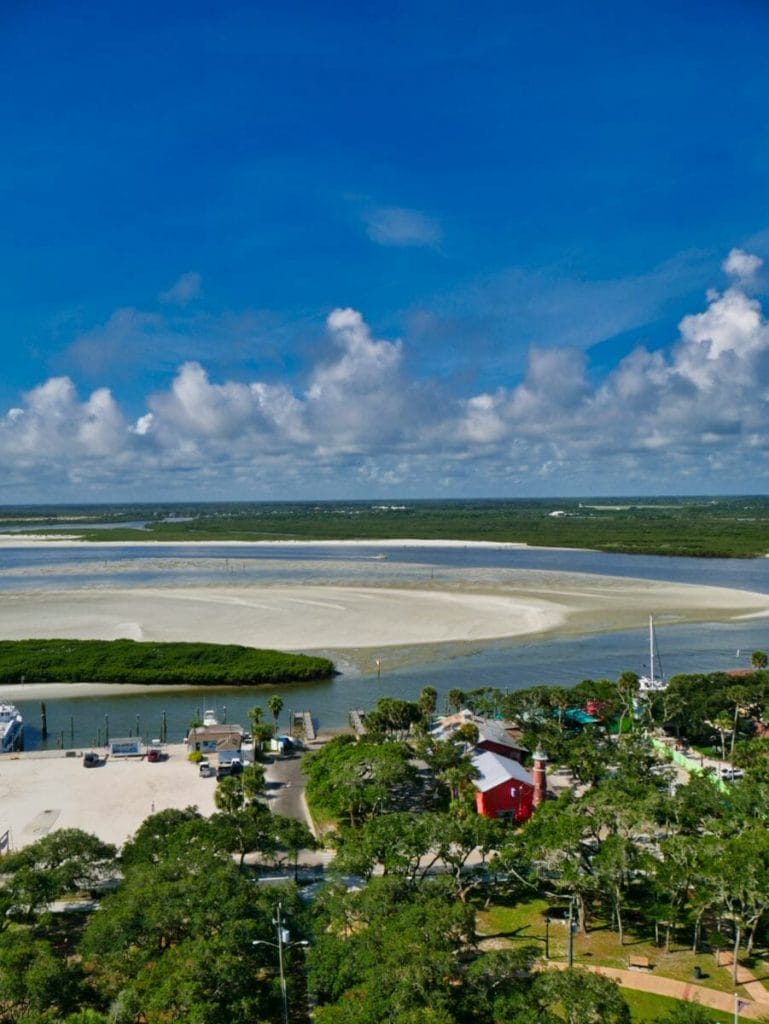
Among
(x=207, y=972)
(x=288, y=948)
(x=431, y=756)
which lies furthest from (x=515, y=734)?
(x=207, y=972)

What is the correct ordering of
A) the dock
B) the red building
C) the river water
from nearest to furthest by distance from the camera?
the red building < the dock < the river water

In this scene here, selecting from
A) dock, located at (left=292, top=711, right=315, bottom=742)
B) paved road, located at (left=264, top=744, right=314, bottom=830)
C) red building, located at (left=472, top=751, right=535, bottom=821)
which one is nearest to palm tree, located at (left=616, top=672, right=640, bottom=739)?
red building, located at (left=472, top=751, right=535, bottom=821)

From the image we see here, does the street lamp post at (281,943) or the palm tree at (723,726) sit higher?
the street lamp post at (281,943)

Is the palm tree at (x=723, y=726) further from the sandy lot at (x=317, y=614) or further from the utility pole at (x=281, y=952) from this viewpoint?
the utility pole at (x=281, y=952)

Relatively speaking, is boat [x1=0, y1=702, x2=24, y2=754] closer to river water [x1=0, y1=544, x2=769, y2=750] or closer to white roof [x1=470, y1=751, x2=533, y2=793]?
river water [x1=0, y1=544, x2=769, y2=750]

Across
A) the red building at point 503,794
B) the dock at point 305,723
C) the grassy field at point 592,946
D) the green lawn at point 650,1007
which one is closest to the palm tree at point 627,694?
the red building at point 503,794

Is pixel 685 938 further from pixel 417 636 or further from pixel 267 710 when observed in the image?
pixel 417 636
